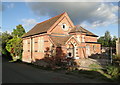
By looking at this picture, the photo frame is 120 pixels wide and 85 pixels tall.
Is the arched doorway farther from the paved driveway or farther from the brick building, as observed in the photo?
the paved driveway

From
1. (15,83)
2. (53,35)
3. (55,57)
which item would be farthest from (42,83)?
(53,35)

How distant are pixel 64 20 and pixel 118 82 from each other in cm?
1788

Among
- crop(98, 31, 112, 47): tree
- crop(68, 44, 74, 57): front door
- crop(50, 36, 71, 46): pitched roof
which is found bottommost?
crop(68, 44, 74, 57): front door

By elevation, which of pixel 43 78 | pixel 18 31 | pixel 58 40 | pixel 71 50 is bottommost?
pixel 43 78

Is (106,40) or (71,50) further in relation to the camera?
(106,40)

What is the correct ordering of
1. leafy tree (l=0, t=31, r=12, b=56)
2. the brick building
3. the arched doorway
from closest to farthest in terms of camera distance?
1. the brick building
2. the arched doorway
3. leafy tree (l=0, t=31, r=12, b=56)

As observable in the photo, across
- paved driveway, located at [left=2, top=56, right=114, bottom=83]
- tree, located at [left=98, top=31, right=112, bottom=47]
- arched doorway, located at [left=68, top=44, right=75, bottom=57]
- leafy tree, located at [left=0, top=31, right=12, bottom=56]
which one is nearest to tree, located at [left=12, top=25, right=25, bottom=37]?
leafy tree, located at [left=0, top=31, right=12, bottom=56]

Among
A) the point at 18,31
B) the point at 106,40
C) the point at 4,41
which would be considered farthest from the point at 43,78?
the point at 106,40

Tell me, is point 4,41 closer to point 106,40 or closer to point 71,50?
point 71,50

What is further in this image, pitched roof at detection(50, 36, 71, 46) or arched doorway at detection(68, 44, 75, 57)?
arched doorway at detection(68, 44, 75, 57)

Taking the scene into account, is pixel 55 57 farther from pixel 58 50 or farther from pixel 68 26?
pixel 68 26

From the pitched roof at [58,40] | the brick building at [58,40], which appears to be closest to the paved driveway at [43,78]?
the brick building at [58,40]

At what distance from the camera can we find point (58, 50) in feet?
66.9

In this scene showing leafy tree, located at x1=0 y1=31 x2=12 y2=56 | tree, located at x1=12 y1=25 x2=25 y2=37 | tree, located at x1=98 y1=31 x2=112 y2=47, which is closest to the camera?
leafy tree, located at x1=0 y1=31 x2=12 y2=56
